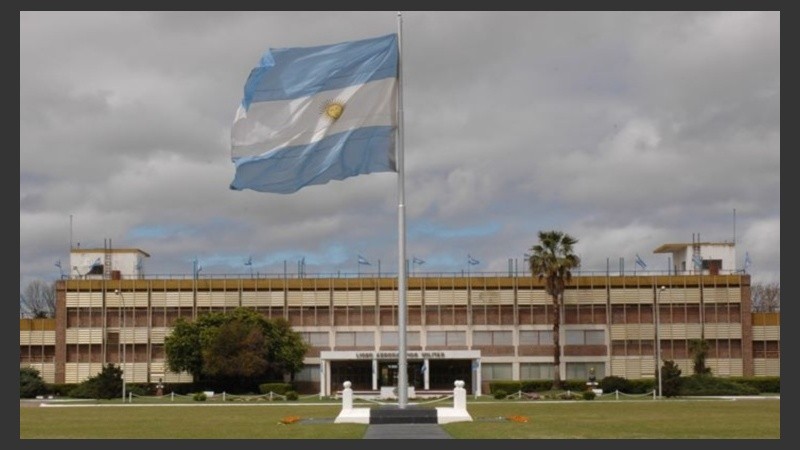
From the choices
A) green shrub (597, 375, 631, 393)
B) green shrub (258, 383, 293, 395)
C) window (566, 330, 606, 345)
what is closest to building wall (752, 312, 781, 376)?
window (566, 330, 606, 345)

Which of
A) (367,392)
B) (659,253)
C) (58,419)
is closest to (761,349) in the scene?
(659,253)

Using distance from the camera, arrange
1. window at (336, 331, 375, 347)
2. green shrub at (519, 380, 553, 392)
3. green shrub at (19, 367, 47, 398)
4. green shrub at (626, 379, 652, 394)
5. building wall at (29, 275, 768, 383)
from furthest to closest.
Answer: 1. window at (336, 331, 375, 347)
2. building wall at (29, 275, 768, 383)
3. green shrub at (519, 380, 553, 392)
4. green shrub at (19, 367, 47, 398)
5. green shrub at (626, 379, 652, 394)

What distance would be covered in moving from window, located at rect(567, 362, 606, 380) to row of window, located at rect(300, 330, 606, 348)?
1.85m

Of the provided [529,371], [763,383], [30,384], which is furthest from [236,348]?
[763,383]

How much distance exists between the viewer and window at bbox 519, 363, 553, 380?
356 feet

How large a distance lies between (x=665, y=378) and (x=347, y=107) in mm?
53434

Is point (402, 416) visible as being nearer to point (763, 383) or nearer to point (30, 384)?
point (763, 383)

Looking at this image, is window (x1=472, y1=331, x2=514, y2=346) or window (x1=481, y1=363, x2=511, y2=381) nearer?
window (x1=481, y1=363, x2=511, y2=381)

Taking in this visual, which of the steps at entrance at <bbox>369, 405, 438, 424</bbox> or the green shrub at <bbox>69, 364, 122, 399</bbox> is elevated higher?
the steps at entrance at <bbox>369, 405, 438, 424</bbox>

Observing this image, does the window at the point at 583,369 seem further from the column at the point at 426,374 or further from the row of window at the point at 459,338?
the column at the point at 426,374

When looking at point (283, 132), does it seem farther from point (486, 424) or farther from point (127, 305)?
point (127, 305)

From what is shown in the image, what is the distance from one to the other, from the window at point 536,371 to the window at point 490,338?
2.66 meters

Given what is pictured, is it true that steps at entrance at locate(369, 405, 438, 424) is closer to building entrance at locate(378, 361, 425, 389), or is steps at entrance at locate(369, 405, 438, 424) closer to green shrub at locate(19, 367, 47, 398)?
green shrub at locate(19, 367, 47, 398)

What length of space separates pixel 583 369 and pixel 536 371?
4.24m
